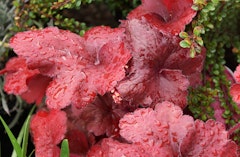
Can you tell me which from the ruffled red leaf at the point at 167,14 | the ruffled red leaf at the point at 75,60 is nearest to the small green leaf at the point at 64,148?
the ruffled red leaf at the point at 75,60

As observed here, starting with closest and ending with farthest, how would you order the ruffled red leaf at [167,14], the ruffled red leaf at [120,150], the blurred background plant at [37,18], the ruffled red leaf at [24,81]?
the ruffled red leaf at [120,150] < the ruffled red leaf at [167,14] < the ruffled red leaf at [24,81] < the blurred background plant at [37,18]

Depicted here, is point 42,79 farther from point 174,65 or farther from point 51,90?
point 174,65

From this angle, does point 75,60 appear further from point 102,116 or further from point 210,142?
point 210,142

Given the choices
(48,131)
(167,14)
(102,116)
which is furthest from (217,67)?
(48,131)

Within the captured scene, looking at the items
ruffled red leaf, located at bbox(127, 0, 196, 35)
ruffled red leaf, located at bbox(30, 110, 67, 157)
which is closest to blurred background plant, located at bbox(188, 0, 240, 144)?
ruffled red leaf, located at bbox(127, 0, 196, 35)

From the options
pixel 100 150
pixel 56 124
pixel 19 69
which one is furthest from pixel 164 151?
pixel 19 69

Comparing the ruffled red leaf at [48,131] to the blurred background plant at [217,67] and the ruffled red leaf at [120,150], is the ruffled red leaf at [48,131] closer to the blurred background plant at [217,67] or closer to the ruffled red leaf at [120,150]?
the ruffled red leaf at [120,150]

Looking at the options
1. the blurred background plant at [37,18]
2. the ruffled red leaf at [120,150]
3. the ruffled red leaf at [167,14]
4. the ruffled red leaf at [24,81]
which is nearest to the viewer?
the ruffled red leaf at [120,150]
